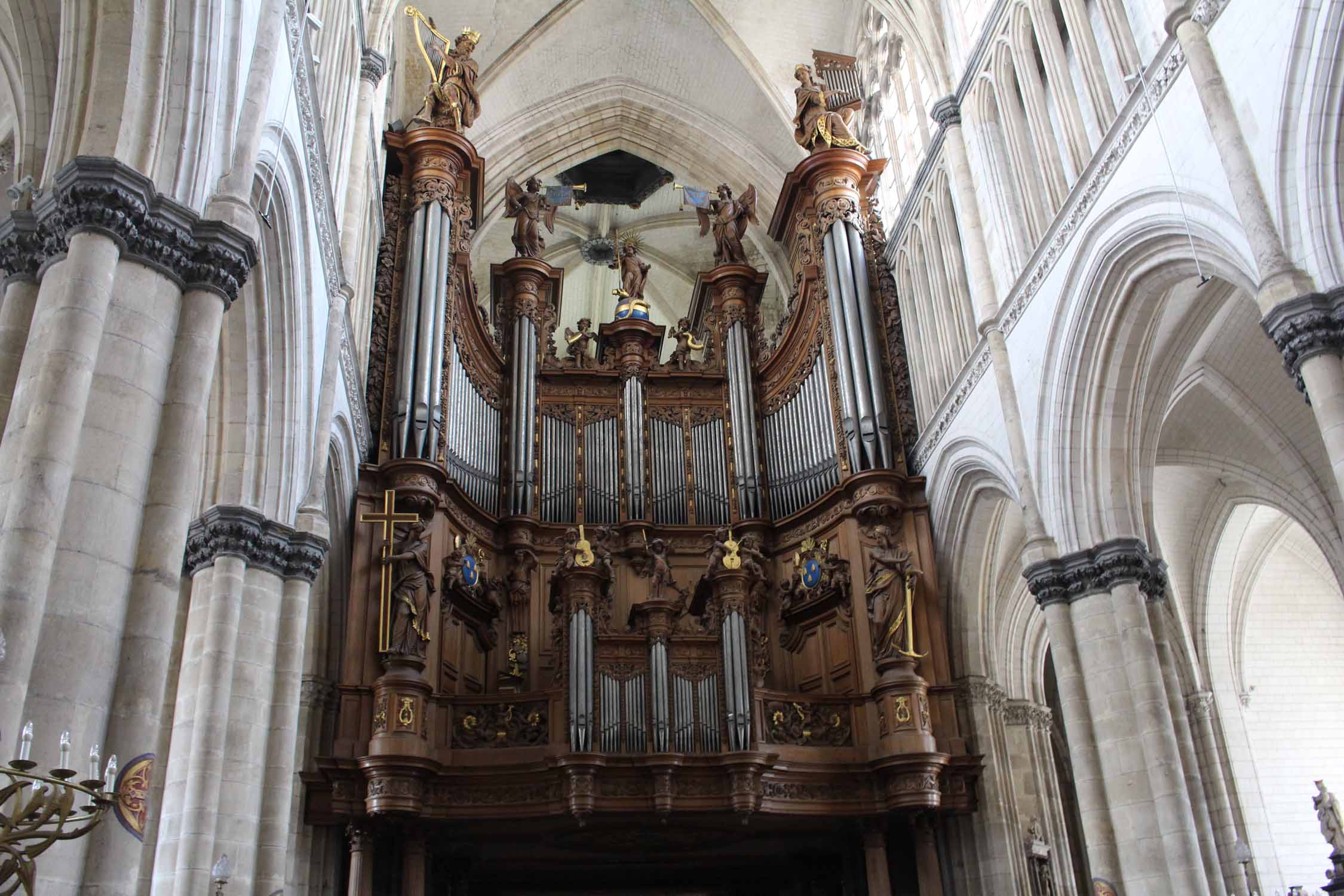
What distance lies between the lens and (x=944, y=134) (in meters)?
16.6

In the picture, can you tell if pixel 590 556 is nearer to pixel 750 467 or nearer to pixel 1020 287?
pixel 750 467

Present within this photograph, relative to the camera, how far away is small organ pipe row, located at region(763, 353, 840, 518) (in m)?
17.7

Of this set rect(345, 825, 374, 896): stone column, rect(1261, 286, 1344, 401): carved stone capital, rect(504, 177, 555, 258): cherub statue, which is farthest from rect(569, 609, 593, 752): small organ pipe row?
rect(1261, 286, 1344, 401): carved stone capital

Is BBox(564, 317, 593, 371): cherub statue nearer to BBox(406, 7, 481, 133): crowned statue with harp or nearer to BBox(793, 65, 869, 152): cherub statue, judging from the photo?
BBox(406, 7, 481, 133): crowned statue with harp

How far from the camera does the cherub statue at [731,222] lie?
21.4 meters

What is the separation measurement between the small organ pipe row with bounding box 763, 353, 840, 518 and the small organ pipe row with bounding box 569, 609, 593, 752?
15.1 ft

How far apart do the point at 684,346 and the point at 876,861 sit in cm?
951

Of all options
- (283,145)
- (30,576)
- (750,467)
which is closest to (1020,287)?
(750,467)

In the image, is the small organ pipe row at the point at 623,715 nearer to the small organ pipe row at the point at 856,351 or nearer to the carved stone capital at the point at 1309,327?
the small organ pipe row at the point at 856,351

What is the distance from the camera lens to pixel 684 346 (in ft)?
68.1

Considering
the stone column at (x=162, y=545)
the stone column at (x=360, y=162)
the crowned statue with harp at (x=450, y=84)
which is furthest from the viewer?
the crowned statue with harp at (x=450, y=84)

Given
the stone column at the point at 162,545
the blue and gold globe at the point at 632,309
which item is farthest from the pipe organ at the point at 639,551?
the stone column at the point at 162,545

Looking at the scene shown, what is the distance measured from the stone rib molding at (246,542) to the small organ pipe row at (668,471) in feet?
26.0

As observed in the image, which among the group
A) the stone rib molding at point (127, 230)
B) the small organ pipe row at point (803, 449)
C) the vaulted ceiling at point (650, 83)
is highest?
the vaulted ceiling at point (650, 83)
